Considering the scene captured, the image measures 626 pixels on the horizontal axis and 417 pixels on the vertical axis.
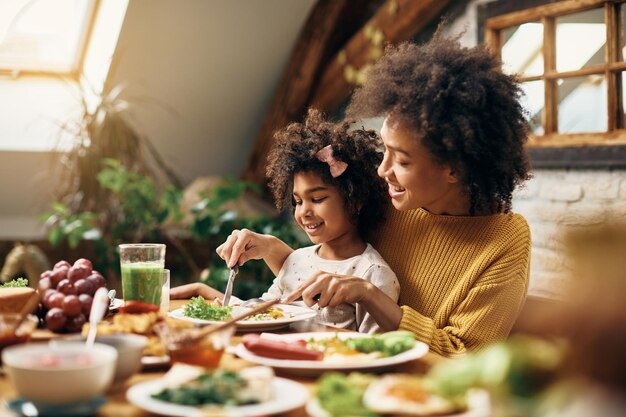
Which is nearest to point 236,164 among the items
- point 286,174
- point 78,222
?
point 78,222

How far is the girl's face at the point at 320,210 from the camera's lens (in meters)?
1.97

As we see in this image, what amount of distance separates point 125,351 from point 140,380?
4.1 inches

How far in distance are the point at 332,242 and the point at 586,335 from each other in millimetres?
1609

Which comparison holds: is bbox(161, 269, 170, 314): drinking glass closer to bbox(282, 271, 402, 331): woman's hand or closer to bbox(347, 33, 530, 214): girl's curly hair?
bbox(282, 271, 402, 331): woman's hand

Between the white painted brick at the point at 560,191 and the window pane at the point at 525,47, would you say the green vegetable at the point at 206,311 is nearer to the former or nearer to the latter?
the white painted brick at the point at 560,191

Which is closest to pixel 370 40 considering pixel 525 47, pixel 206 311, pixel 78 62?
pixel 525 47

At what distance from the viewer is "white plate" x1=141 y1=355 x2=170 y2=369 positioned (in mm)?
1177

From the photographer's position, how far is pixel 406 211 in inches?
80.2

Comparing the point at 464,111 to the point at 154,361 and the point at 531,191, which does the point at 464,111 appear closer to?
the point at 154,361

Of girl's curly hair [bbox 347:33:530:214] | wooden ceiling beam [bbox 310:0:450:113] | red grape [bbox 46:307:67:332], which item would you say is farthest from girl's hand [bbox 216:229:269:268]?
wooden ceiling beam [bbox 310:0:450:113]

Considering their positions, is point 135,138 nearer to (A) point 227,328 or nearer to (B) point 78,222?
(B) point 78,222

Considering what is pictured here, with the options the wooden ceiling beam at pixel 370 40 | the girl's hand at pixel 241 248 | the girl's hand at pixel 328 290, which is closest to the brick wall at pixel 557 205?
the wooden ceiling beam at pixel 370 40

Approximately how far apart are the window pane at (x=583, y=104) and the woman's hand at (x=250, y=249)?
1.56 metres

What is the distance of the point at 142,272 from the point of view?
5.34 ft
